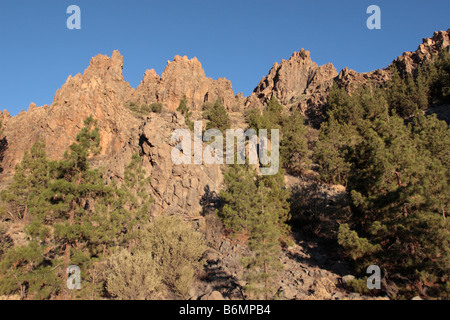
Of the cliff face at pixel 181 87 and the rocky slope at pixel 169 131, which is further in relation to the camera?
the cliff face at pixel 181 87

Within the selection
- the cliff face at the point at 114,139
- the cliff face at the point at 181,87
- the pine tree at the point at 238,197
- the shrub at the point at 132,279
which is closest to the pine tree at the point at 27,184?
the cliff face at the point at 114,139

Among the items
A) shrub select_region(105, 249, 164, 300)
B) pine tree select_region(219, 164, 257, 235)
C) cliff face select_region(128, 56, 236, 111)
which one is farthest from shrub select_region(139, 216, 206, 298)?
cliff face select_region(128, 56, 236, 111)

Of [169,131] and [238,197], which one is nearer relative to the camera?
[238,197]

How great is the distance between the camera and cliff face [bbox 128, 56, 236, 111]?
5883 centimetres

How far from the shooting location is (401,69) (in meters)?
54.1

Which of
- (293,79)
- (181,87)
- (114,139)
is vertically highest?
Result: (293,79)

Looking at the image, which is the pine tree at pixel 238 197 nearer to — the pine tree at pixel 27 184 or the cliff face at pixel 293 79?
the pine tree at pixel 27 184

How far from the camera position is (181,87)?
5981 centimetres

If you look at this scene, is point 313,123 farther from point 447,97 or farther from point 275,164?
point 275,164

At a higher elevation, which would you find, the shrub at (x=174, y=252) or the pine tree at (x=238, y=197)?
the pine tree at (x=238, y=197)

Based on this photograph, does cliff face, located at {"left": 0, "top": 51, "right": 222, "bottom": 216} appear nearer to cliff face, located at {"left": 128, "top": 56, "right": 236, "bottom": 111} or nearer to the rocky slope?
the rocky slope

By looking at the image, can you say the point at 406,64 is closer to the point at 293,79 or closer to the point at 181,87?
the point at 293,79

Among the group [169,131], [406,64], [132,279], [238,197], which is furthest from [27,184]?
[406,64]

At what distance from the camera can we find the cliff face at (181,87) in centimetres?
5883
